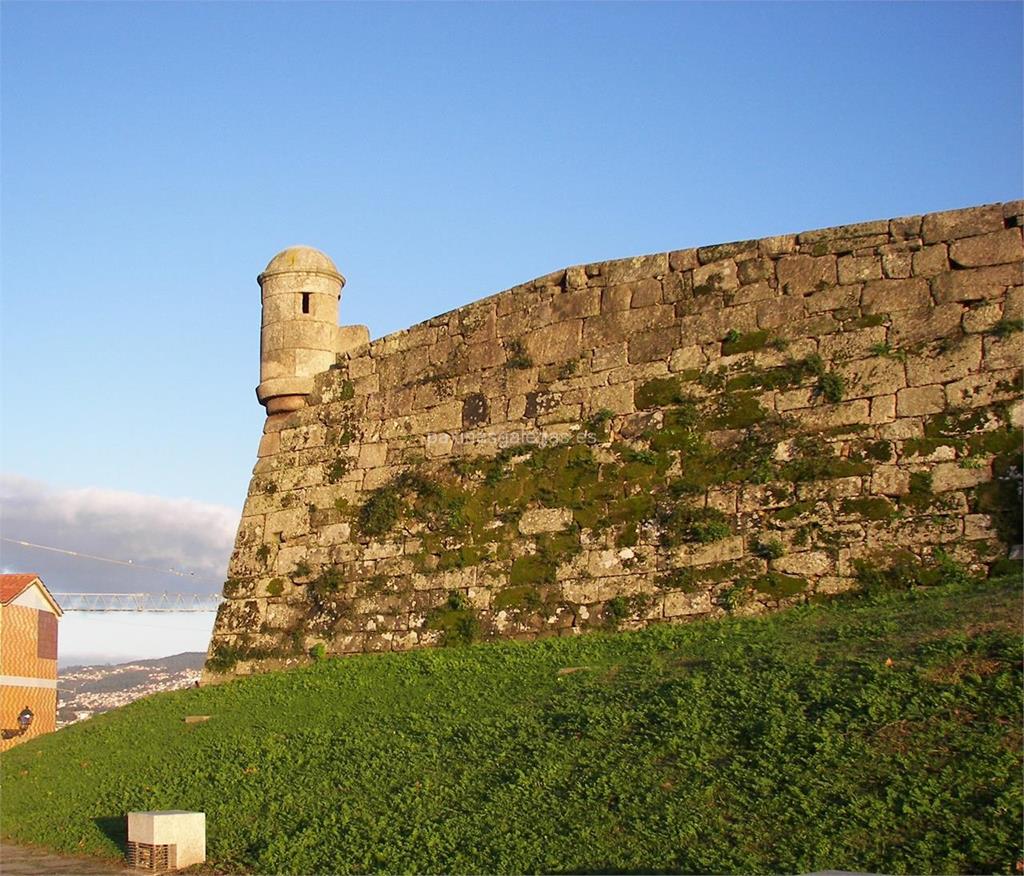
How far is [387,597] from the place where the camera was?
47.5 ft

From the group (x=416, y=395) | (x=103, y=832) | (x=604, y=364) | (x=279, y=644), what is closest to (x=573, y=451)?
(x=604, y=364)

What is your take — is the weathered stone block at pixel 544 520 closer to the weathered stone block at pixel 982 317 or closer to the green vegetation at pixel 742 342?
the green vegetation at pixel 742 342

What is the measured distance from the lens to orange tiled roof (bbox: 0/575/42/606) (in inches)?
1097

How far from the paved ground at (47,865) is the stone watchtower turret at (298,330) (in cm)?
756

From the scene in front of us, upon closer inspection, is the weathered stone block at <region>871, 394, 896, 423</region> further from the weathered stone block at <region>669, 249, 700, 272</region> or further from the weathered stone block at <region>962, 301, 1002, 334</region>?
the weathered stone block at <region>669, 249, 700, 272</region>

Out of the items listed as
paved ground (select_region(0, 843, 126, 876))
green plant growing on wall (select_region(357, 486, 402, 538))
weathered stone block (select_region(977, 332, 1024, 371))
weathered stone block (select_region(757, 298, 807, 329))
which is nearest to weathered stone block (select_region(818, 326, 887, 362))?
weathered stone block (select_region(757, 298, 807, 329))

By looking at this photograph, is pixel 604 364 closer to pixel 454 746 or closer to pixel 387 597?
pixel 387 597

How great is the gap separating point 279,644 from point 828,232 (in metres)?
8.32

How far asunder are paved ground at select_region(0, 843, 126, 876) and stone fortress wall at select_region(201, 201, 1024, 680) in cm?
501

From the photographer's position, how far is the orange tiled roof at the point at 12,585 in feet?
91.4

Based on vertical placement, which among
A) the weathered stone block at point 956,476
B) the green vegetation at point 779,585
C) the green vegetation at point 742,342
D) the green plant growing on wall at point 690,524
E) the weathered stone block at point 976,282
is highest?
the weathered stone block at point 976,282

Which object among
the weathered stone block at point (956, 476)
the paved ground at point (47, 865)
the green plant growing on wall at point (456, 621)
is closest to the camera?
the paved ground at point (47, 865)

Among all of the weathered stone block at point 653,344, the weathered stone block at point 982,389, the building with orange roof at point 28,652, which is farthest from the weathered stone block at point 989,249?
the building with orange roof at point 28,652

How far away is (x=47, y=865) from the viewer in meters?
9.32
